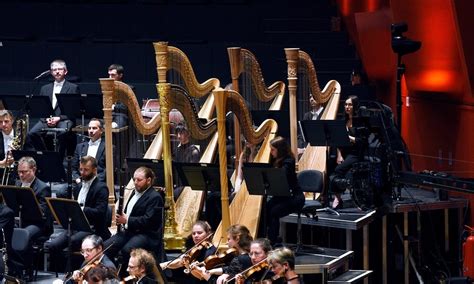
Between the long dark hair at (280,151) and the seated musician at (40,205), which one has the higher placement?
the long dark hair at (280,151)

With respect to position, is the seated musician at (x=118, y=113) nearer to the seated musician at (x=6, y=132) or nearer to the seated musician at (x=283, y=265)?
the seated musician at (x=6, y=132)

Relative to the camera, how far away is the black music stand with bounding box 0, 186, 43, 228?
465 inches

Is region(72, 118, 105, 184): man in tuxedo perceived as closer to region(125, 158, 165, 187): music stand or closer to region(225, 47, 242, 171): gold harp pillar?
region(125, 158, 165, 187): music stand

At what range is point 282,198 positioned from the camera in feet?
40.7

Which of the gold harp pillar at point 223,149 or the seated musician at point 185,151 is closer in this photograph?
the gold harp pillar at point 223,149


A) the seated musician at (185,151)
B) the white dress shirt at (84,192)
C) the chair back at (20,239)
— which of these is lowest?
the chair back at (20,239)

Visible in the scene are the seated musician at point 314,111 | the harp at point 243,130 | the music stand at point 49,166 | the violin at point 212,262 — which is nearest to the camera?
the violin at point 212,262

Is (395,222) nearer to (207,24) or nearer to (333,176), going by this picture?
(333,176)

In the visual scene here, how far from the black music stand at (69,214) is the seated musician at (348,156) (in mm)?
3403

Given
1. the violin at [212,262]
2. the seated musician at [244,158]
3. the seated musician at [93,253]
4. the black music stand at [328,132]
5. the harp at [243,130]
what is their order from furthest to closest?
the black music stand at [328,132] < the seated musician at [244,158] < the harp at [243,130] < the violin at [212,262] < the seated musician at [93,253]

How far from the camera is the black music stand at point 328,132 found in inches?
526

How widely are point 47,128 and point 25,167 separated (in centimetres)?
264

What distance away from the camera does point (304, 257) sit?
12.2 meters

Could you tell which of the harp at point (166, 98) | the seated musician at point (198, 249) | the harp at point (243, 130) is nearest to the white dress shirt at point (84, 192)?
the harp at point (166, 98)
